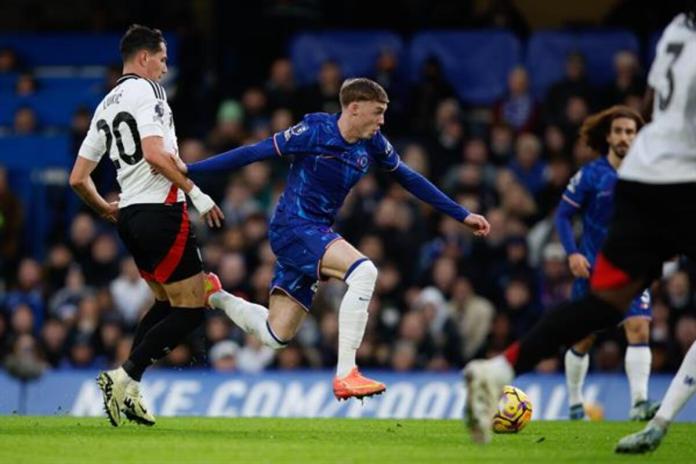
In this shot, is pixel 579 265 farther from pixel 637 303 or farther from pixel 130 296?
pixel 130 296

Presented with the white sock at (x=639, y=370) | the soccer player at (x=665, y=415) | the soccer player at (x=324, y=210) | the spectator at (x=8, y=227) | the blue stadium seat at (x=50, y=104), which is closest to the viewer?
the soccer player at (x=665, y=415)

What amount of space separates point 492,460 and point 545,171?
10438 millimetres

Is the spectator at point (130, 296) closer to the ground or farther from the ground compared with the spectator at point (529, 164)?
closer to the ground

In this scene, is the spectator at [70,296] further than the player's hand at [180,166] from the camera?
Yes

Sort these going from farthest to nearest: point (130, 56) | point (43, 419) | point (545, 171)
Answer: point (545, 171), point (43, 419), point (130, 56)

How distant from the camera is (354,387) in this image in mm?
10852

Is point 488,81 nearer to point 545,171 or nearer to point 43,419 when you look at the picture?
point 545,171

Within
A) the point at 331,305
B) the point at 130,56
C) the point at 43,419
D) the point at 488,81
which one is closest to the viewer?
the point at 130,56

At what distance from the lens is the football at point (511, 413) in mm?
11188

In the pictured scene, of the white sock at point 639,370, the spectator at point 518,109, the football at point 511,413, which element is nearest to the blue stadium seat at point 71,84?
the spectator at point 518,109

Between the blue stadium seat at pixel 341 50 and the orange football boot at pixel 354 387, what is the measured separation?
1027cm

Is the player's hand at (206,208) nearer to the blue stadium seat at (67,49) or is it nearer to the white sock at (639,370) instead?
the white sock at (639,370)

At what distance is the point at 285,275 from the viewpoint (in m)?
11.8

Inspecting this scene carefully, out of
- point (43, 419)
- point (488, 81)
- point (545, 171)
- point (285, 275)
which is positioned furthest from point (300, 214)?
point (488, 81)
